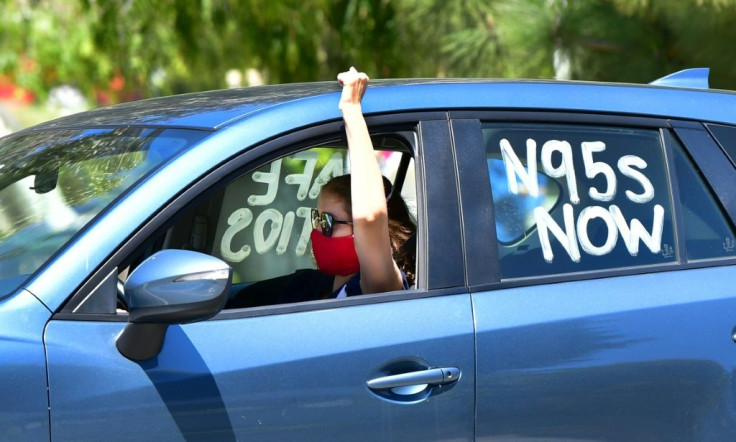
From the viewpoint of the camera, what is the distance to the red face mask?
9.75 ft

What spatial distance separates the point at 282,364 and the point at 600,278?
874 millimetres

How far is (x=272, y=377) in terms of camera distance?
239cm

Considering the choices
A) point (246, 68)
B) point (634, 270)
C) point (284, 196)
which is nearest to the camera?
point (634, 270)

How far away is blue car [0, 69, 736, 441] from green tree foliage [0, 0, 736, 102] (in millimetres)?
3414

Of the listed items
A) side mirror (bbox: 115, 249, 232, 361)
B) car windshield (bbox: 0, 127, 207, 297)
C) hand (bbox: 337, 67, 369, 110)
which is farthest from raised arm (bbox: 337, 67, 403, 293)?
side mirror (bbox: 115, 249, 232, 361)

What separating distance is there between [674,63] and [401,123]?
4.64 m

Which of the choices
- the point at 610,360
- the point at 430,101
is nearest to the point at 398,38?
the point at 430,101

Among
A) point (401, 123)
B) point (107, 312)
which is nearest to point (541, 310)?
point (401, 123)

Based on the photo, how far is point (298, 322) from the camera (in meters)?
2.48

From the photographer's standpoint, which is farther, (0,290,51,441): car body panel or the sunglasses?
the sunglasses

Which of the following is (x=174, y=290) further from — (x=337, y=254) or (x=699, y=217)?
(x=699, y=217)

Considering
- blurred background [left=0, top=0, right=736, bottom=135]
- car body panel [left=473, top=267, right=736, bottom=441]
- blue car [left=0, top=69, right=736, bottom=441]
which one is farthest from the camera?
blurred background [left=0, top=0, right=736, bottom=135]

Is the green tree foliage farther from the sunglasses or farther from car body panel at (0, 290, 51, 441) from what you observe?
car body panel at (0, 290, 51, 441)

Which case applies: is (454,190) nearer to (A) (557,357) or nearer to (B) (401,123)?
(B) (401,123)
